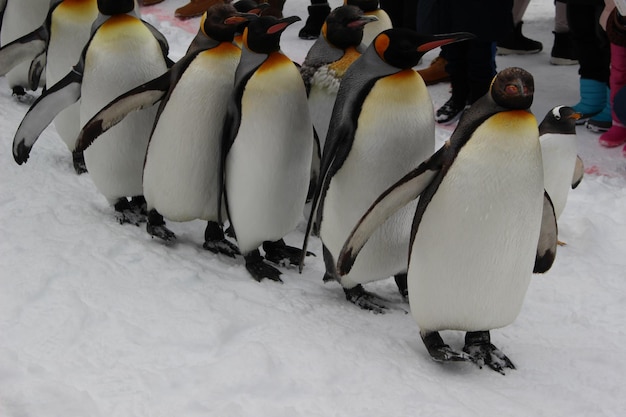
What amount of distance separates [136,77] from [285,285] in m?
0.94

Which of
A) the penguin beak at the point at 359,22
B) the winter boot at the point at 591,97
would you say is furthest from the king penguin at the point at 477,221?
the winter boot at the point at 591,97

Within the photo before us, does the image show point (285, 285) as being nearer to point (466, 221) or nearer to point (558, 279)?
point (466, 221)

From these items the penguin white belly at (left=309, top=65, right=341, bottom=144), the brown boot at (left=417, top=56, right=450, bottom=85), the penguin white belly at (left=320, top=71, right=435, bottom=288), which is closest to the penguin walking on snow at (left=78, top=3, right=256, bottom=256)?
the penguin white belly at (left=309, top=65, right=341, bottom=144)

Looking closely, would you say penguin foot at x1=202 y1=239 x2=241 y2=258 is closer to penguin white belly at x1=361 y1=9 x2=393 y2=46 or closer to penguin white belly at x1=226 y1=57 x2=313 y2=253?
penguin white belly at x1=226 y1=57 x2=313 y2=253

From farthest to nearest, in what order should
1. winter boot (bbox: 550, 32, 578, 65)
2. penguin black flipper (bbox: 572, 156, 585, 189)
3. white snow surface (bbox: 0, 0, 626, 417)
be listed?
winter boot (bbox: 550, 32, 578, 65)
penguin black flipper (bbox: 572, 156, 585, 189)
white snow surface (bbox: 0, 0, 626, 417)

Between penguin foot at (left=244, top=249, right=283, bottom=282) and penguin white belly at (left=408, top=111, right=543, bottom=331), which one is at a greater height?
penguin white belly at (left=408, top=111, right=543, bottom=331)

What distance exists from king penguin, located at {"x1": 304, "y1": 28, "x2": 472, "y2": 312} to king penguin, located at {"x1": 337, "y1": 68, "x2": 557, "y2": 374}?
23 cm

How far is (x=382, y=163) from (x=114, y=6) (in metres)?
1.19

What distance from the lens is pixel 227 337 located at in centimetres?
223

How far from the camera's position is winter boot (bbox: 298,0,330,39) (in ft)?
20.7

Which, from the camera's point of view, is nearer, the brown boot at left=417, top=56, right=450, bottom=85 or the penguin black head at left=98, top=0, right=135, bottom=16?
the penguin black head at left=98, top=0, right=135, bottom=16

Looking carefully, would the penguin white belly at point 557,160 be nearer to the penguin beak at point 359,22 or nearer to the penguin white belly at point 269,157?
the penguin beak at point 359,22

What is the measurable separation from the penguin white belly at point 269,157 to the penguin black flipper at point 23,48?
1.18 metres

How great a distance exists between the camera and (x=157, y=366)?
206 centimetres
